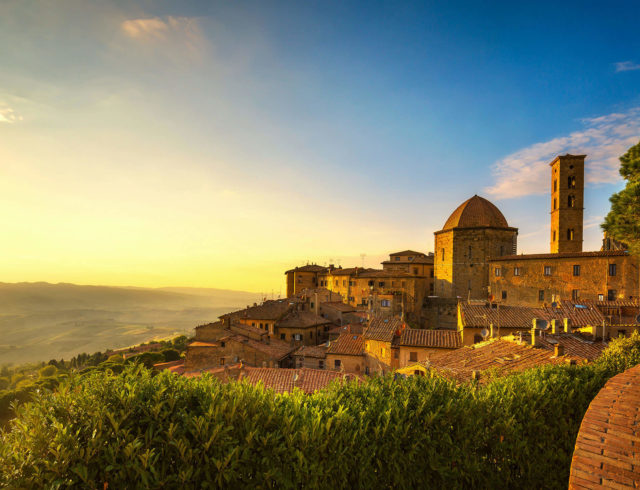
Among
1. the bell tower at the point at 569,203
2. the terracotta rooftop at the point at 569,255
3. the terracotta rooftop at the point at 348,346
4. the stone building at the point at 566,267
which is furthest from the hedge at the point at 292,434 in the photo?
the bell tower at the point at 569,203

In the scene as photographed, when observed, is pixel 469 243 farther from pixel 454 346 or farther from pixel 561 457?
pixel 561 457

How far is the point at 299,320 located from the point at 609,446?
1783 inches

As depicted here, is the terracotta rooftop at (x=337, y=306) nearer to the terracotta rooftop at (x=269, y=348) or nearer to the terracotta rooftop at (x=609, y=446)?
the terracotta rooftop at (x=269, y=348)

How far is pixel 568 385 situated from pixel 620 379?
115cm

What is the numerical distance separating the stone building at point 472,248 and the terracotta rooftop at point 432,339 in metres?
22.0

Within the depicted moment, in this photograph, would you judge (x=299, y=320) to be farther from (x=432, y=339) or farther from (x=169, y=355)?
(x=432, y=339)

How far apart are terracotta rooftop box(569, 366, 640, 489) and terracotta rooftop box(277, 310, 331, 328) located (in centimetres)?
4338

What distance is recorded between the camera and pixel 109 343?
148375 millimetres

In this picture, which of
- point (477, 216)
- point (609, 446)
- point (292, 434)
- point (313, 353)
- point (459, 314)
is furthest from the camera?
point (477, 216)

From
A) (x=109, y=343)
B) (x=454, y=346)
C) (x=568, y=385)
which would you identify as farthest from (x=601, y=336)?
(x=109, y=343)

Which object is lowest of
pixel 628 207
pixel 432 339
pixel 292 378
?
pixel 292 378

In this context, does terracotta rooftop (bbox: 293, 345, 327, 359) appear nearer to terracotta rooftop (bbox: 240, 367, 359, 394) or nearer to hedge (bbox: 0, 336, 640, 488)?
terracotta rooftop (bbox: 240, 367, 359, 394)

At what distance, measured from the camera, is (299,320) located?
48.0 m

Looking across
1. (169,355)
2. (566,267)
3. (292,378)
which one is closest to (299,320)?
(169,355)
